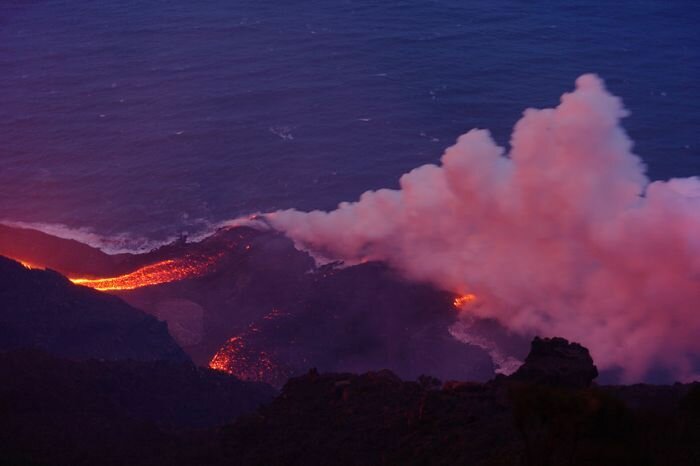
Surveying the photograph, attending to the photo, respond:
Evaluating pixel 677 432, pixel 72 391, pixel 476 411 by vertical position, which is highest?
pixel 677 432

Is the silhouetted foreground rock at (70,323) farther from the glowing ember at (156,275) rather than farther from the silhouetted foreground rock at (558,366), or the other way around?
the silhouetted foreground rock at (558,366)

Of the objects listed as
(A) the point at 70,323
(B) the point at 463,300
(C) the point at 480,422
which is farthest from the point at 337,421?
(B) the point at 463,300

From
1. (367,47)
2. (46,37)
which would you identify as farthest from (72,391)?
(46,37)

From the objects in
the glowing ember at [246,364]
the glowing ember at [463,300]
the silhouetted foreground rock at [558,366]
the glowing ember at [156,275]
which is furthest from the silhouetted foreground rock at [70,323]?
the silhouetted foreground rock at [558,366]

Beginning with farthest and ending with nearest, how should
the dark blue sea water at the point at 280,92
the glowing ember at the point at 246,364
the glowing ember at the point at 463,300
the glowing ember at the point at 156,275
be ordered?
1. the dark blue sea water at the point at 280,92
2. the glowing ember at the point at 156,275
3. the glowing ember at the point at 463,300
4. the glowing ember at the point at 246,364

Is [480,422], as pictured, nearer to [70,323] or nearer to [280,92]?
[70,323]

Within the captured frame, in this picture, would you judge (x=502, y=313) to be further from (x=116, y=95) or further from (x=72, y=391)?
(x=116, y=95)
